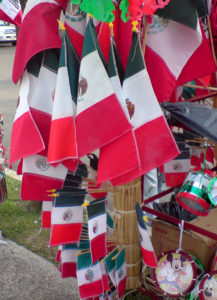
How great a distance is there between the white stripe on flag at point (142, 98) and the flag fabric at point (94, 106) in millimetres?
136

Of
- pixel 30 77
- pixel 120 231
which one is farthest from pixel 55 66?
pixel 120 231

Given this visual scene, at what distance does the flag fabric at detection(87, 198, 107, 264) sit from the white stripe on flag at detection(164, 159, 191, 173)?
0.85 metres

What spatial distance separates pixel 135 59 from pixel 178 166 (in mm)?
1271

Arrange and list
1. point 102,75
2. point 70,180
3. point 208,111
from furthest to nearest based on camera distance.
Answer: point 70,180, point 208,111, point 102,75

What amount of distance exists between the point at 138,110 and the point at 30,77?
2.31ft

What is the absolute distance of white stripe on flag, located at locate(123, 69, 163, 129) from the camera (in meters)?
1.95

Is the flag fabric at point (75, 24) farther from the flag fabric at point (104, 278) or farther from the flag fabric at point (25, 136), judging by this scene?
the flag fabric at point (104, 278)

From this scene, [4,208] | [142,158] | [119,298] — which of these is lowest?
[4,208]

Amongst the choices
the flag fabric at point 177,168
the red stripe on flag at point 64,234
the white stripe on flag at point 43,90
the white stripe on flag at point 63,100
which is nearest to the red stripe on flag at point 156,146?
the white stripe on flag at point 63,100

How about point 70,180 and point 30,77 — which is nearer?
point 30,77

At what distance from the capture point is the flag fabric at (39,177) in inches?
89.4

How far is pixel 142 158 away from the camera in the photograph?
6.36ft

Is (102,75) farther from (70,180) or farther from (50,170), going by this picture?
(70,180)

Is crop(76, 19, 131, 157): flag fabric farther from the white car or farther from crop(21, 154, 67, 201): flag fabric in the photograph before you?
the white car
